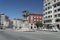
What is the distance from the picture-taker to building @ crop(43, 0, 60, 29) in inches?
3477

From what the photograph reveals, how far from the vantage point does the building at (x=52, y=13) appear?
3477 inches

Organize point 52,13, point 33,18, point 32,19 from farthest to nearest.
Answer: point 33,18
point 32,19
point 52,13

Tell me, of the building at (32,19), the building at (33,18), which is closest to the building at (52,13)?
the building at (32,19)

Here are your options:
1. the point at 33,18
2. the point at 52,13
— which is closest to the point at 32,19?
the point at 33,18

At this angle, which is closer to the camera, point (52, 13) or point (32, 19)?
point (52, 13)

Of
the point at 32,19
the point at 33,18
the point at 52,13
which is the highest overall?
the point at 52,13

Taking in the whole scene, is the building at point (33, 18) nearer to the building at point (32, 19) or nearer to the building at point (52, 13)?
the building at point (32, 19)

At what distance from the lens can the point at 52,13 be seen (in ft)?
308

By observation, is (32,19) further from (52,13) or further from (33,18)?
(52,13)

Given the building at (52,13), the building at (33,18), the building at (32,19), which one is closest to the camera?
the building at (52,13)

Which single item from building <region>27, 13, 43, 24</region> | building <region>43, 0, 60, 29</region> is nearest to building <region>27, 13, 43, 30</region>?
building <region>27, 13, 43, 24</region>

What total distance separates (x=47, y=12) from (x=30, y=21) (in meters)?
35.1

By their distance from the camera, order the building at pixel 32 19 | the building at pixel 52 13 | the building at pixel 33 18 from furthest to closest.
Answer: the building at pixel 33 18, the building at pixel 32 19, the building at pixel 52 13

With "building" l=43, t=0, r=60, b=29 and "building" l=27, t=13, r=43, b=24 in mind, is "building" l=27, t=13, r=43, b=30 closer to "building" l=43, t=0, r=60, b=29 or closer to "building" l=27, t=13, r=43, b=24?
"building" l=27, t=13, r=43, b=24
